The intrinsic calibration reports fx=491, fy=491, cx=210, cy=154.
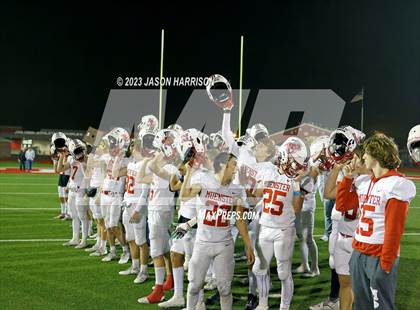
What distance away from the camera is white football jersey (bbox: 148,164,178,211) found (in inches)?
236

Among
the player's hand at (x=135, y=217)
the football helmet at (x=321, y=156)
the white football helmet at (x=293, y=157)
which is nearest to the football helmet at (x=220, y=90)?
the football helmet at (x=321, y=156)

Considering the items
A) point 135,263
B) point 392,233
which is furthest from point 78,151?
point 392,233

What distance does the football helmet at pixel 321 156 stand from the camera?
4.96 m

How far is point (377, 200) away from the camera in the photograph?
3.70 meters

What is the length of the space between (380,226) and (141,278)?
3790mm

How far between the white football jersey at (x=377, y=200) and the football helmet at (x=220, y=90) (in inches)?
108

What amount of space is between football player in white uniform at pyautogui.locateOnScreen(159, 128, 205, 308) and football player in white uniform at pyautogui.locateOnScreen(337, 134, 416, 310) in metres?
1.60

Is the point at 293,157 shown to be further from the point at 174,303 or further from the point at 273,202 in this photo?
the point at 174,303

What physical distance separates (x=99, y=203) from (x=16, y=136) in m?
54.9

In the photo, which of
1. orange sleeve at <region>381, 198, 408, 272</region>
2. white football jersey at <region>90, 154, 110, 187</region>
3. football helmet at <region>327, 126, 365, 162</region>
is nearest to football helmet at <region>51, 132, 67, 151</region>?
white football jersey at <region>90, 154, 110, 187</region>

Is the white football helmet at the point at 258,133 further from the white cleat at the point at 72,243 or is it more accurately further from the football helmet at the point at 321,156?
the white cleat at the point at 72,243

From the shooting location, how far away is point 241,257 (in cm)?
823

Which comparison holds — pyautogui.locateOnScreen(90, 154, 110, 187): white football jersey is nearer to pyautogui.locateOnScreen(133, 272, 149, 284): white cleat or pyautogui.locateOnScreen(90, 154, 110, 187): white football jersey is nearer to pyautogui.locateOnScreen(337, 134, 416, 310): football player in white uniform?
pyautogui.locateOnScreen(133, 272, 149, 284): white cleat

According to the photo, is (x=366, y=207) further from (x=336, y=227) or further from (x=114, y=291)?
(x=114, y=291)
